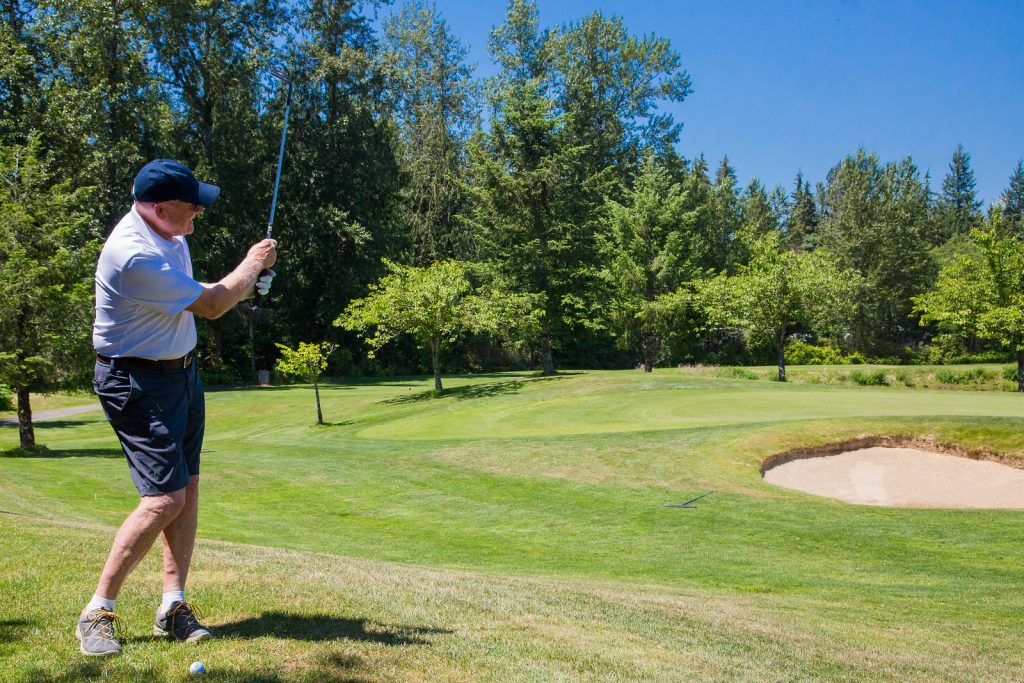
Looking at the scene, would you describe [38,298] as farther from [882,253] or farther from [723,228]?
[882,253]

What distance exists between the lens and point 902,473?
48.0ft

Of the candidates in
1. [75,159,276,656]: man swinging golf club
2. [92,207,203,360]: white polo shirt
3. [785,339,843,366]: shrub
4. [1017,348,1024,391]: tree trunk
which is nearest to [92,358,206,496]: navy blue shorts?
[75,159,276,656]: man swinging golf club

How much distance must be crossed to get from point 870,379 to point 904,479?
23.1m

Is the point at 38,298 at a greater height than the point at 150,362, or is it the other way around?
the point at 38,298

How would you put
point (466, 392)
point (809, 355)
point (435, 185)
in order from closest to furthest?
point (466, 392), point (435, 185), point (809, 355)

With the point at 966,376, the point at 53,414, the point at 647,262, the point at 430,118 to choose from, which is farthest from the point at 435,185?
the point at 966,376

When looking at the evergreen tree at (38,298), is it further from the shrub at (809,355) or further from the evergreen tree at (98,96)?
the shrub at (809,355)

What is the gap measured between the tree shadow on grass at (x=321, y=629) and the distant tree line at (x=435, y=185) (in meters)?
18.7

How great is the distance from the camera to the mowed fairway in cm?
412

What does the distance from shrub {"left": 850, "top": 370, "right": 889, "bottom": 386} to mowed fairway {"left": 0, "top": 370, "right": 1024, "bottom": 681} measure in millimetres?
13151

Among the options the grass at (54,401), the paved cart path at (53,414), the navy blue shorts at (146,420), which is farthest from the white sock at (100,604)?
the grass at (54,401)

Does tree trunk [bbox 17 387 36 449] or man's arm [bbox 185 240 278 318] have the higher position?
man's arm [bbox 185 240 278 318]

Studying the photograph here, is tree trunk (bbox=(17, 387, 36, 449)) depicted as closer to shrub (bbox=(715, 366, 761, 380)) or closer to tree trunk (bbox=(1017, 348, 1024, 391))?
shrub (bbox=(715, 366, 761, 380))

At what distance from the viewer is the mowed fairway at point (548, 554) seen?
412cm
